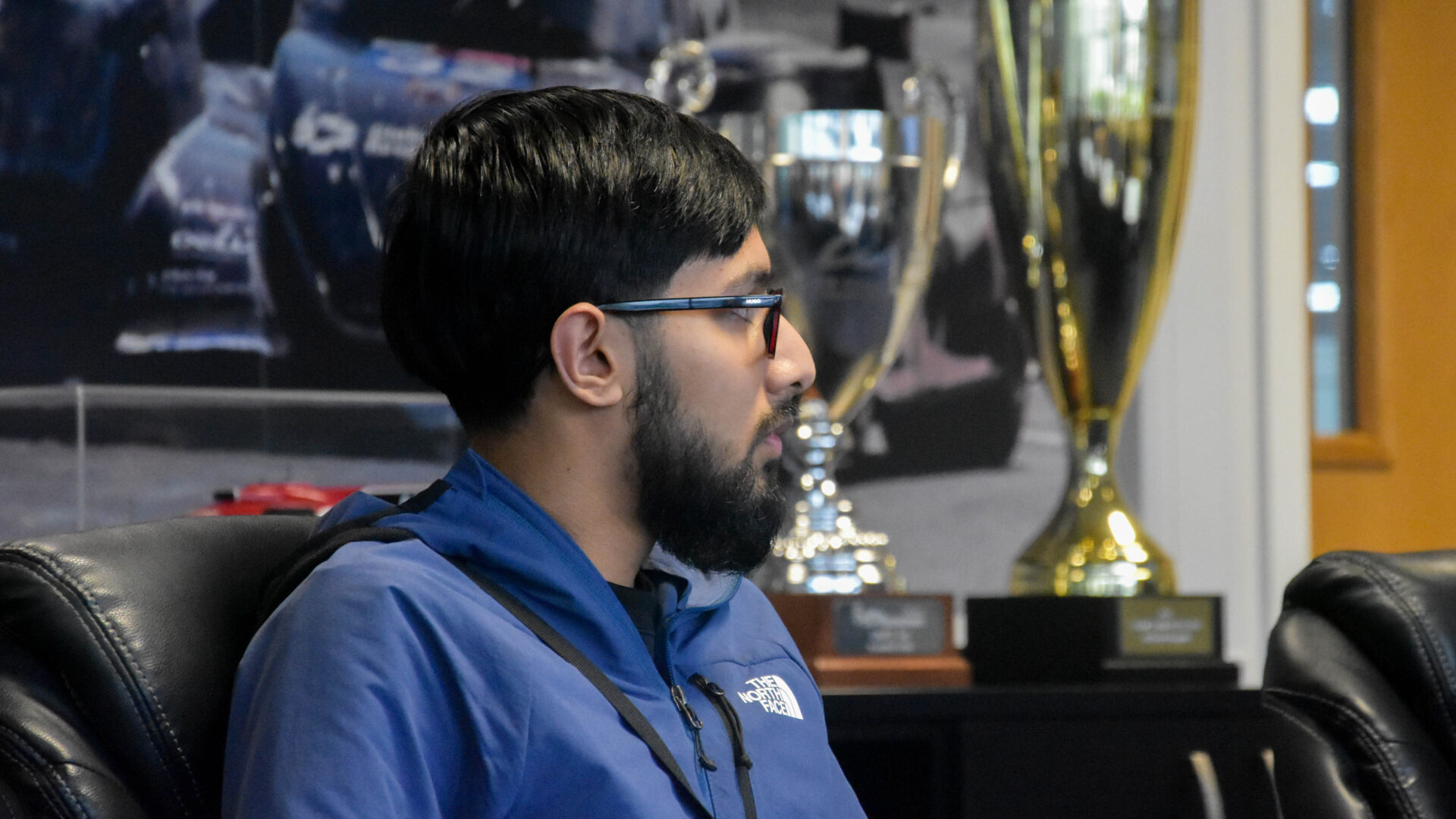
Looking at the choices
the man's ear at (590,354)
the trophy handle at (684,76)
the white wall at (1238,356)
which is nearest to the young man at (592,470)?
the man's ear at (590,354)

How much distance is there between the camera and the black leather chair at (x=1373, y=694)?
117 cm

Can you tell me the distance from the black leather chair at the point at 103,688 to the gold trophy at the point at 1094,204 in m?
1.08

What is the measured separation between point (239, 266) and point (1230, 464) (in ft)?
4.95

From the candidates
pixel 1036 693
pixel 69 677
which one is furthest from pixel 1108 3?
pixel 69 677

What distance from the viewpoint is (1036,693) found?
1.46 m

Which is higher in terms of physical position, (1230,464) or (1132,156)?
(1132,156)

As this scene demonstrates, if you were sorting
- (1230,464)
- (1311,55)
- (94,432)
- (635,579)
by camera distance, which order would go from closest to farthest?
(635,579)
(94,432)
(1230,464)
(1311,55)

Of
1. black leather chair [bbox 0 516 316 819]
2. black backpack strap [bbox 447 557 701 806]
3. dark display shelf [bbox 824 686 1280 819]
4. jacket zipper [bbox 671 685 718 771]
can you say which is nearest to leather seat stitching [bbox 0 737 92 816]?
black leather chair [bbox 0 516 316 819]

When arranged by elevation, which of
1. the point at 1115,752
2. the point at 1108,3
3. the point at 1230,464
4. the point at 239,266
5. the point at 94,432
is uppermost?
the point at 1108,3

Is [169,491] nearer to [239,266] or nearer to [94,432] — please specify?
[94,432]

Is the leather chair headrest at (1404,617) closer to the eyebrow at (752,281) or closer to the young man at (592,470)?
the young man at (592,470)

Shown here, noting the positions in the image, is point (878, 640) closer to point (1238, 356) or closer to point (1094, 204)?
point (1094, 204)

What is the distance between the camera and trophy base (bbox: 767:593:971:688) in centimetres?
152

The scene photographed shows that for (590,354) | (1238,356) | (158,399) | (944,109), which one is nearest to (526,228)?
(590,354)
